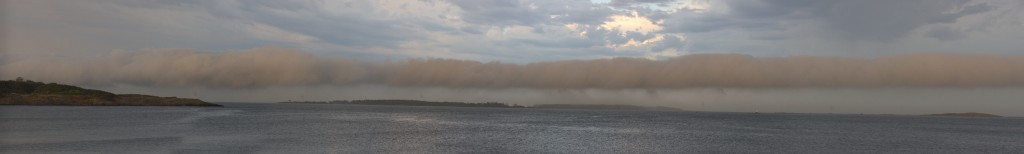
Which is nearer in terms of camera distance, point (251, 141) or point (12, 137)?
point (12, 137)

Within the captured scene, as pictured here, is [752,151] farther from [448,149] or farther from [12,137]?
[12,137]

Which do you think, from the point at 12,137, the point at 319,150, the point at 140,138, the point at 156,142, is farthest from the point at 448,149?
the point at 12,137

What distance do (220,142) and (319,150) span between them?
11962mm

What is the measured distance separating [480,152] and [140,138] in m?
33.1

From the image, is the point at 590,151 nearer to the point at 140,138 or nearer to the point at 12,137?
the point at 140,138

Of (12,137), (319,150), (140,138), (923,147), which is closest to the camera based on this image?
(319,150)

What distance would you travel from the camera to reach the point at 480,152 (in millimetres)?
55000

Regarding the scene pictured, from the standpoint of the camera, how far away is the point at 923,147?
251 ft

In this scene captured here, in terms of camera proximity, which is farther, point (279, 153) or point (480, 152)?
point (480, 152)

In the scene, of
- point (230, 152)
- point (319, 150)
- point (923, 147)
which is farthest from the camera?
point (923, 147)

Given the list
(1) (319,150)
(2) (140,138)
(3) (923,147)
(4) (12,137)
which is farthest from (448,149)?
(3) (923,147)

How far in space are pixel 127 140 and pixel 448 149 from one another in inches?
1132

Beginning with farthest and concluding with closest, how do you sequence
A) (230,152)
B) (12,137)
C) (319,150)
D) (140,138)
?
A: 1. (140,138)
2. (12,137)
3. (319,150)
4. (230,152)

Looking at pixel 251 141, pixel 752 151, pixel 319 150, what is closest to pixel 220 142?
pixel 251 141
